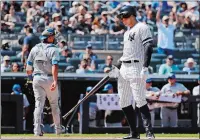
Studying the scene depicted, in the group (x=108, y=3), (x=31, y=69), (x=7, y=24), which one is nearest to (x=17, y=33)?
(x=7, y=24)

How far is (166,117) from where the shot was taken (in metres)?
16.2

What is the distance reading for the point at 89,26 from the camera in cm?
2027

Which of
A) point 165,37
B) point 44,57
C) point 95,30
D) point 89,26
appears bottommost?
point 44,57

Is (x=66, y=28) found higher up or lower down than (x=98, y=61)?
higher up

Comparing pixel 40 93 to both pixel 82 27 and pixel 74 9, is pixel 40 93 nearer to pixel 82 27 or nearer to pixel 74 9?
pixel 82 27

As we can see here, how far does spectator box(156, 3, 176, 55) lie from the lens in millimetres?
19370

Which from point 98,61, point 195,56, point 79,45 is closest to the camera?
point 98,61

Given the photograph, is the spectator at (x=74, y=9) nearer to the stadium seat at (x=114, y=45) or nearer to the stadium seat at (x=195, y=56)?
the stadium seat at (x=114, y=45)

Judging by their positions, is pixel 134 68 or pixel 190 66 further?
pixel 190 66

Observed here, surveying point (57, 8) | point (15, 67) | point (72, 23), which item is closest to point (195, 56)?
point (72, 23)

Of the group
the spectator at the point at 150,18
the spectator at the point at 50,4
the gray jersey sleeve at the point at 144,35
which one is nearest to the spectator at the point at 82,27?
the spectator at the point at 50,4

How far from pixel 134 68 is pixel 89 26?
1078cm

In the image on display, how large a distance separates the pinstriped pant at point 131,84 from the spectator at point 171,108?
639 centimetres

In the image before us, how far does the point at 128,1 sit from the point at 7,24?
163 inches
